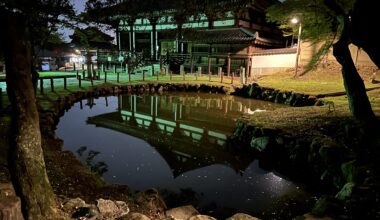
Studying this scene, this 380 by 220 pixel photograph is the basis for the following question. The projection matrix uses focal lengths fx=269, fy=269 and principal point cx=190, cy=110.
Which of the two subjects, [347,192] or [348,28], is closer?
[347,192]

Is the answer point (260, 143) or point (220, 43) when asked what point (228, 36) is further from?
point (260, 143)

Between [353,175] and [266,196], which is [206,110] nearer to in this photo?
[266,196]

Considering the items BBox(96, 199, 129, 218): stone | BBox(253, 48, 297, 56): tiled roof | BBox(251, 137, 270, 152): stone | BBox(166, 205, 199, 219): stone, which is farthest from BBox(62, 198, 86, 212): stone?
BBox(253, 48, 297, 56): tiled roof

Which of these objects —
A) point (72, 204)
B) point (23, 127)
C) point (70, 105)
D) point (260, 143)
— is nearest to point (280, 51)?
point (260, 143)

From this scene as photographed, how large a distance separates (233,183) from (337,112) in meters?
6.31

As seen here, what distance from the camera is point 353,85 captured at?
7809 mm

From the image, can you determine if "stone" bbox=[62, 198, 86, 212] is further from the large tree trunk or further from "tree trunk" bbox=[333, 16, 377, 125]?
"tree trunk" bbox=[333, 16, 377, 125]

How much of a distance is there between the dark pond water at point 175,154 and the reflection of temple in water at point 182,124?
0.03m

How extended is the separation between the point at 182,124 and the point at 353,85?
8.09m

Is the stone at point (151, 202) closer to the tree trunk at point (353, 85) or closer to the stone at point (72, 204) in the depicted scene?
the stone at point (72, 204)

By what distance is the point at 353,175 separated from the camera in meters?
6.11

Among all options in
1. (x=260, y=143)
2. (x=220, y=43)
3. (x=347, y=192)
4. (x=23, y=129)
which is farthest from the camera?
(x=220, y=43)

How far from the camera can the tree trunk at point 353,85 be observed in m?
7.68

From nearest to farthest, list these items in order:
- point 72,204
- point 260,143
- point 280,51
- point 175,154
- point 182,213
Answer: point 72,204 → point 182,213 → point 175,154 → point 260,143 → point 280,51
